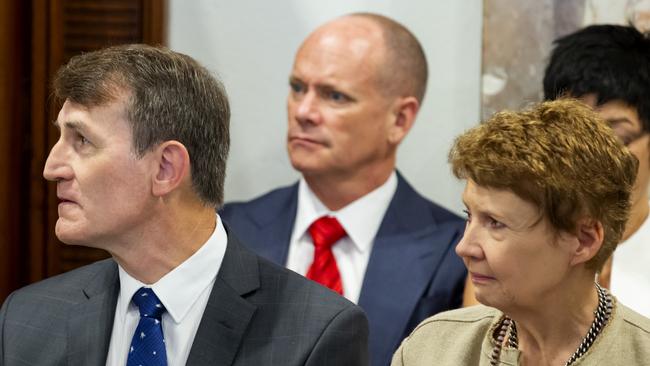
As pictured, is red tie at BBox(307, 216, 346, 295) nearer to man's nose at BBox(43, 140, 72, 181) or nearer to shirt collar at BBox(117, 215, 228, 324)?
shirt collar at BBox(117, 215, 228, 324)

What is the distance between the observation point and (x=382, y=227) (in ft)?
10.7

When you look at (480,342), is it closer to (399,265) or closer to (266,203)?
(399,265)

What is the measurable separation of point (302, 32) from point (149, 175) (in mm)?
1572

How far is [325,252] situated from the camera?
321 cm

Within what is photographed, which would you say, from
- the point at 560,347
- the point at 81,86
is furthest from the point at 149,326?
the point at 560,347

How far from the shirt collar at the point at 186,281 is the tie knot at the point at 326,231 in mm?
935

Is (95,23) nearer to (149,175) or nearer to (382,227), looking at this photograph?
(382,227)

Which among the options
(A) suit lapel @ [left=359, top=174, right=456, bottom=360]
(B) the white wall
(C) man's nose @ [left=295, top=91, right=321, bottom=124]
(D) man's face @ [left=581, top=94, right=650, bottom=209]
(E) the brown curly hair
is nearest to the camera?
(E) the brown curly hair

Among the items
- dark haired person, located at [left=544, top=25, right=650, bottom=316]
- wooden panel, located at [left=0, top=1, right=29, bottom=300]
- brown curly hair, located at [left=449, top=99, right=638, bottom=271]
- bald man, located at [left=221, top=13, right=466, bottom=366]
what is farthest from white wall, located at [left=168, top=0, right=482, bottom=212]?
brown curly hair, located at [left=449, top=99, right=638, bottom=271]

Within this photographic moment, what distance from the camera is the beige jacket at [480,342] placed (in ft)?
6.83

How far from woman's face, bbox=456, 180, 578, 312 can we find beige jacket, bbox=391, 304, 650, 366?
0.41 feet

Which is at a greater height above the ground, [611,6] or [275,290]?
[611,6]

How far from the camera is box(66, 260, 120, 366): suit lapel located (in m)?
2.26

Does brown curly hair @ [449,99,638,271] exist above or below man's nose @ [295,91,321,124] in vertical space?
above
